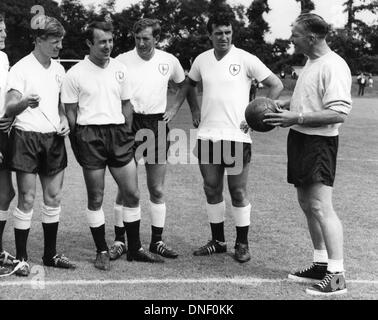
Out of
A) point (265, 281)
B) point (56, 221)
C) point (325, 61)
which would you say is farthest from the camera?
point (56, 221)

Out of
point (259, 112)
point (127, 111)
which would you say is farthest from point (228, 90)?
point (127, 111)

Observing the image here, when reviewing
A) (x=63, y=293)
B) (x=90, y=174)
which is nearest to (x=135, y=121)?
(x=90, y=174)

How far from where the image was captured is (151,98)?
5.64 meters

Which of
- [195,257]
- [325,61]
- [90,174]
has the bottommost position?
[195,257]

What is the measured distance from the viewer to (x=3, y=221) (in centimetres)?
531

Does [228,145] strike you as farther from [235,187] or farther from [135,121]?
[135,121]

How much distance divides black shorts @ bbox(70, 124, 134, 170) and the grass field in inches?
37.6

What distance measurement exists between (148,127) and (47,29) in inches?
52.6

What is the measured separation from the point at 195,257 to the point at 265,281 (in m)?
0.95

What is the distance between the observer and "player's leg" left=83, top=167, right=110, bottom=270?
5141 millimetres

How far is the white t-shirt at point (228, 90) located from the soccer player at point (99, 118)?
31.7 inches

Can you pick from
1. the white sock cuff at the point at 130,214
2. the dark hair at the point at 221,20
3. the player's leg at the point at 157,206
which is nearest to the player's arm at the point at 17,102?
the white sock cuff at the point at 130,214

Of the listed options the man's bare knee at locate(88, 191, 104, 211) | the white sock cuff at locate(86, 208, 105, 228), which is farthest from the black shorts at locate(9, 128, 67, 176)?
the white sock cuff at locate(86, 208, 105, 228)
